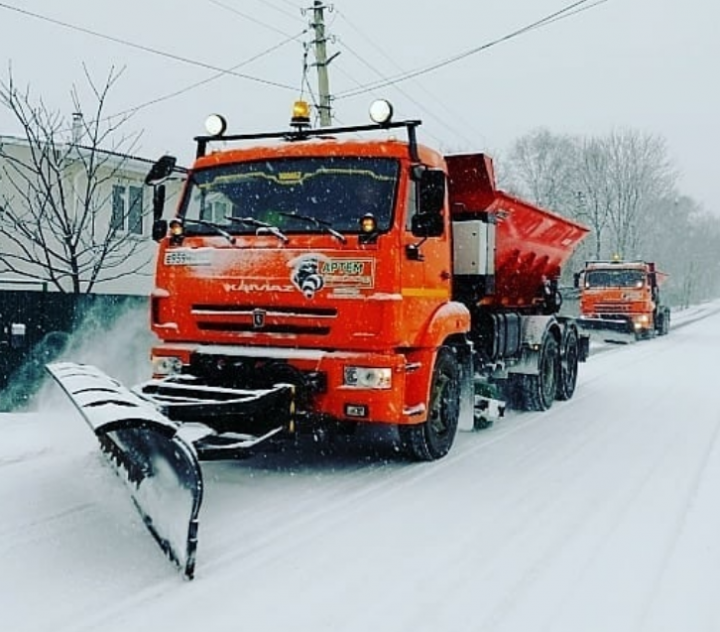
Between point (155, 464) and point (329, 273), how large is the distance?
2010mm

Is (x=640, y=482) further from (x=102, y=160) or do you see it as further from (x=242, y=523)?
(x=102, y=160)

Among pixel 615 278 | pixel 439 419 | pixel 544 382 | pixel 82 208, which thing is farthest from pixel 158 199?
pixel 615 278

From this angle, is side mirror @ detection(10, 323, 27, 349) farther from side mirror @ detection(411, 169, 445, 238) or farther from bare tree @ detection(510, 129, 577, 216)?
bare tree @ detection(510, 129, 577, 216)

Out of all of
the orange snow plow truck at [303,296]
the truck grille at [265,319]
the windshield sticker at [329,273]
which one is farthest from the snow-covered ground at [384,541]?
the windshield sticker at [329,273]

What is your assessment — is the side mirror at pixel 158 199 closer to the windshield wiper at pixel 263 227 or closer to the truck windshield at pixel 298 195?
the truck windshield at pixel 298 195

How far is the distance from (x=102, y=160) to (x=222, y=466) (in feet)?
38.9

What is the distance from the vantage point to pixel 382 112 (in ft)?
20.2

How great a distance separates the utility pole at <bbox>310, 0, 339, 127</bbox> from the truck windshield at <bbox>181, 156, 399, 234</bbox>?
14.1 m

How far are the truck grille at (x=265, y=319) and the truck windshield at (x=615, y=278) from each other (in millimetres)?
20320

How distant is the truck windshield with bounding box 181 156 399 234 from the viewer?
5879 mm

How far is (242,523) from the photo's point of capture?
4.77 meters

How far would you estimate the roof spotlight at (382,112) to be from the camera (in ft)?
20.2

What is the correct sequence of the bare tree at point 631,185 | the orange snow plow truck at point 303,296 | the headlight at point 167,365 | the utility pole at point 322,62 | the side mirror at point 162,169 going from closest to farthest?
the orange snow plow truck at point 303,296 < the headlight at point 167,365 < the side mirror at point 162,169 < the utility pole at point 322,62 < the bare tree at point 631,185

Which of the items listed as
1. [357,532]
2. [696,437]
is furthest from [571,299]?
[357,532]
